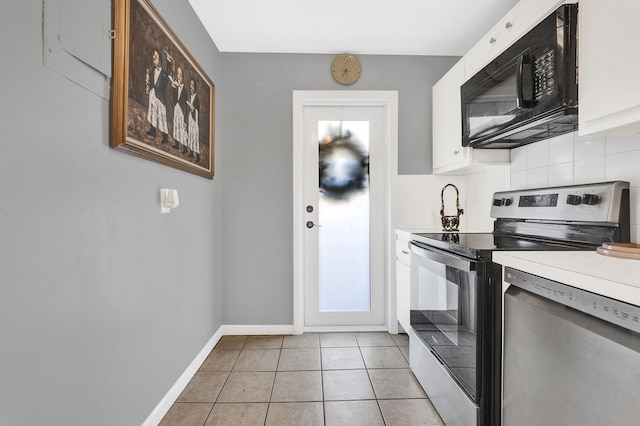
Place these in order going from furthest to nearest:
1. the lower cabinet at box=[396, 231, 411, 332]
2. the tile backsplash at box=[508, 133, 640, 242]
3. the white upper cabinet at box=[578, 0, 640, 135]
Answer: the lower cabinet at box=[396, 231, 411, 332] < the tile backsplash at box=[508, 133, 640, 242] < the white upper cabinet at box=[578, 0, 640, 135]

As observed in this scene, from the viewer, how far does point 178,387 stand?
2094 millimetres

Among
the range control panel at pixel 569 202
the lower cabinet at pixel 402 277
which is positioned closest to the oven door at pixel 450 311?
the lower cabinet at pixel 402 277

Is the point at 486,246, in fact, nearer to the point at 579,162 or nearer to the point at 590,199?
the point at 590,199

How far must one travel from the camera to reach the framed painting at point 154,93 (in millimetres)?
1418

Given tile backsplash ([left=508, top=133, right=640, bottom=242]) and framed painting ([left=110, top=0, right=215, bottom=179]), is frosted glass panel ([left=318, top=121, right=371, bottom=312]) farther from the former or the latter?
tile backsplash ([left=508, top=133, right=640, bottom=242])

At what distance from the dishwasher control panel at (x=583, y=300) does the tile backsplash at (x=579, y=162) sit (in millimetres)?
662

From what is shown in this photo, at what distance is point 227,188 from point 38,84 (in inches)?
80.3

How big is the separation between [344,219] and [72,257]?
2.23m

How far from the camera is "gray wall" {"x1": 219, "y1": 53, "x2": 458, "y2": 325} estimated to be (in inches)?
120

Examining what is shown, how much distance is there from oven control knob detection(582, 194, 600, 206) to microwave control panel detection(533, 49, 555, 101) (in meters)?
0.49

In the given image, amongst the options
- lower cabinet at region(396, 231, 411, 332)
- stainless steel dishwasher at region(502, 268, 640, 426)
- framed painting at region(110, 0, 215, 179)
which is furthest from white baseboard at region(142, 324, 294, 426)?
stainless steel dishwasher at region(502, 268, 640, 426)

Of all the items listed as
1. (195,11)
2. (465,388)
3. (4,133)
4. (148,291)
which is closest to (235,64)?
(195,11)

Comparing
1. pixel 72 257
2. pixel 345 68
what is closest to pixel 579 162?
pixel 345 68

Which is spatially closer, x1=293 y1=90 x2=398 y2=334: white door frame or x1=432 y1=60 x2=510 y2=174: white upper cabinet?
x1=432 y1=60 x2=510 y2=174: white upper cabinet
